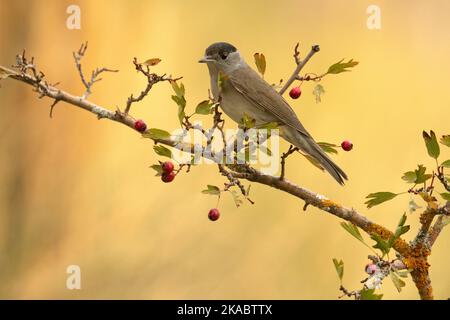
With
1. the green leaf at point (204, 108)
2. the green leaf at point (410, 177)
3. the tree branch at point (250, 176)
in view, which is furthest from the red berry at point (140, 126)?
the green leaf at point (410, 177)

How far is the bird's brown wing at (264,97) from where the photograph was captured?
2270 mm

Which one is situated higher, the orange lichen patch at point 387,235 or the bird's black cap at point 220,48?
the bird's black cap at point 220,48

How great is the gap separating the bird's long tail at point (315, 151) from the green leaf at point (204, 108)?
72 cm

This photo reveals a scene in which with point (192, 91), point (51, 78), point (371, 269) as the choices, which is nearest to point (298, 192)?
point (371, 269)

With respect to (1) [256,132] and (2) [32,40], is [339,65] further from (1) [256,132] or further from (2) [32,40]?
(2) [32,40]

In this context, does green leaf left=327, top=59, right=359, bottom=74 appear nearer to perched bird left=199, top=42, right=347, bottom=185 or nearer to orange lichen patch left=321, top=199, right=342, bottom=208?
orange lichen patch left=321, top=199, right=342, bottom=208

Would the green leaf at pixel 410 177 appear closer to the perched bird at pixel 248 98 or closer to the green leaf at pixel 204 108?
the green leaf at pixel 204 108

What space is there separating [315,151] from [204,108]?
0.90 metres

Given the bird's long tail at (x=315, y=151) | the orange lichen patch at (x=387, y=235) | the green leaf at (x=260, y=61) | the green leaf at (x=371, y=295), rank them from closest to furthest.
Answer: the green leaf at (x=371, y=295)
the orange lichen patch at (x=387, y=235)
the green leaf at (x=260, y=61)
the bird's long tail at (x=315, y=151)

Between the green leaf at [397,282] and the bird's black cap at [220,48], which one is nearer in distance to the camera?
the green leaf at [397,282]

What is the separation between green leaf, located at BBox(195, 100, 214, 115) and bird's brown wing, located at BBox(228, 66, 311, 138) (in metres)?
0.96

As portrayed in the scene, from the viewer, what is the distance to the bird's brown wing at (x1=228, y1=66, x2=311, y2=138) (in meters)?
2.27

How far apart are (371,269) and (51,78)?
1934 millimetres

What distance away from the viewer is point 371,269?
1.25 metres
